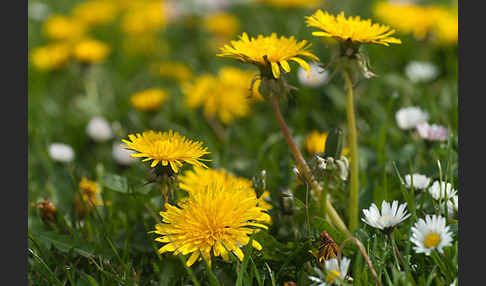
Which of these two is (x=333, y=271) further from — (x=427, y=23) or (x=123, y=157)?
(x=427, y=23)

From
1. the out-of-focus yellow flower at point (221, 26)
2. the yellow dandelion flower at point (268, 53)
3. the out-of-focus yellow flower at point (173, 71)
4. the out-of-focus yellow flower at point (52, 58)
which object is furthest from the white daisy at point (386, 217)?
the out-of-focus yellow flower at point (221, 26)

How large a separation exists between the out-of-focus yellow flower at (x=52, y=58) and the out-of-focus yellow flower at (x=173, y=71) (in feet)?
1.78

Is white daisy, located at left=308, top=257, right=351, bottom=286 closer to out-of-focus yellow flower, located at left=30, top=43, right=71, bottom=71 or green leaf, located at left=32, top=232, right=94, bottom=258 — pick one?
green leaf, located at left=32, top=232, right=94, bottom=258

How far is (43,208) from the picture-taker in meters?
1.65

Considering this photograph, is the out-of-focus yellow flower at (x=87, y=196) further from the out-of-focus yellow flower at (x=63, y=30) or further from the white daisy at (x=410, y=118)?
the out-of-focus yellow flower at (x=63, y=30)

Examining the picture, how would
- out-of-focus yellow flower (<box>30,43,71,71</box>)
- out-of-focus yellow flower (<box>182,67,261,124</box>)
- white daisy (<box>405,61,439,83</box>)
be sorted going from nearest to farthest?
out-of-focus yellow flower (<box>182,67,261,124</box>), white daisy (<box>405,61,439,83</box>), out-of-focus yellow flower (<box>30,43,71,71</box>)

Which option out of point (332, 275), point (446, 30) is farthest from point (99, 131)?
point (446, 30)

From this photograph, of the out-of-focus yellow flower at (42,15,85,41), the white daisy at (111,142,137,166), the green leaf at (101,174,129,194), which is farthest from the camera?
the out-of-focus yellow flower at (42,15,85,41)

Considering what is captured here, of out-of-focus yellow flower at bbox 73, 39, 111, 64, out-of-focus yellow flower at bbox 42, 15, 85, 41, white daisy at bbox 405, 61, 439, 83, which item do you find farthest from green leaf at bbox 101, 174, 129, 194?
out-of-focus yellow flower at bbox 42, 15, 85, 41

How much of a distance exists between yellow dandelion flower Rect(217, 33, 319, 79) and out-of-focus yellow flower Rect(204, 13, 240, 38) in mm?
2360

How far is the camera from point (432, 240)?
124cm

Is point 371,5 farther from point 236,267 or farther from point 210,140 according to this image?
point 236,267

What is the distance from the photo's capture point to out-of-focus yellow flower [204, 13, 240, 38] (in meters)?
3.66

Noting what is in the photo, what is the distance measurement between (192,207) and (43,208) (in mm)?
625
